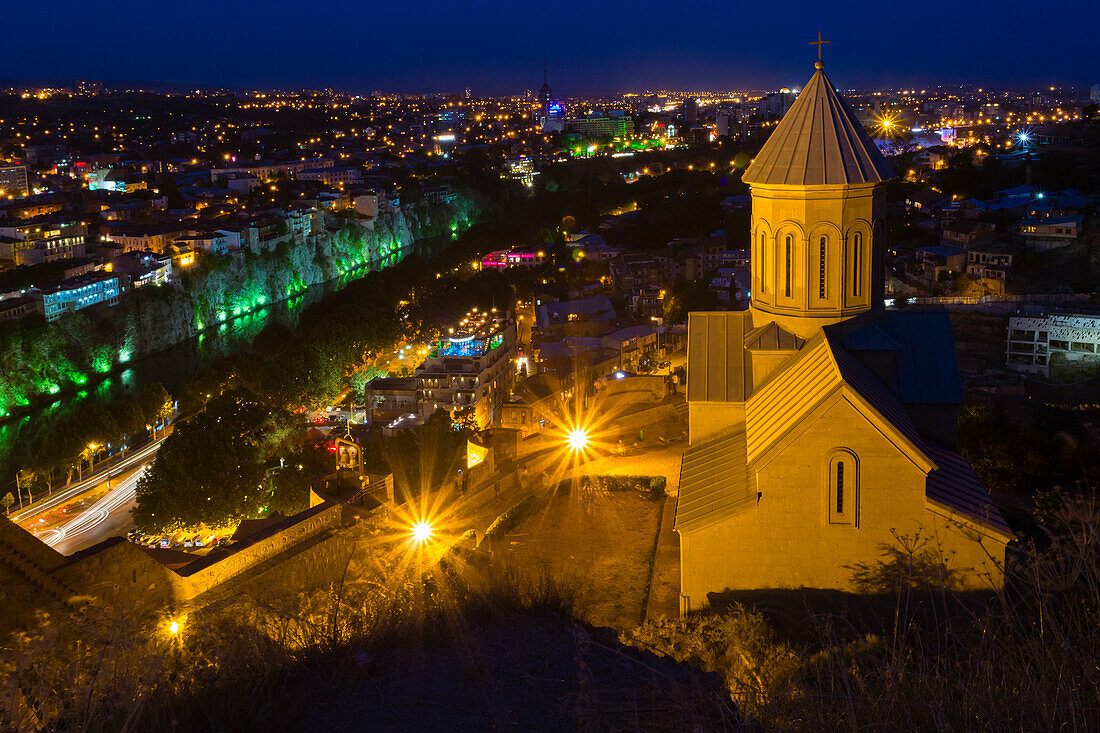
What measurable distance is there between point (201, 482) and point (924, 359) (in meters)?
6.54

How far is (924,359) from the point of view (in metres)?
5.09

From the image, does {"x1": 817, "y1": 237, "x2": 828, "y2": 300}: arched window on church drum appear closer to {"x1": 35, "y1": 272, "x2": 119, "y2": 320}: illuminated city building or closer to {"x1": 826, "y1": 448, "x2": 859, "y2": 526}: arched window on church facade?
{"x1": 826, "y1": 448, "x2": 859, "y2": 526}: arched window on church facade

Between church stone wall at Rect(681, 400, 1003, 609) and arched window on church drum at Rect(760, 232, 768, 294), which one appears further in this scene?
arched window on church drum at Rect(760, 232, 768, 294)

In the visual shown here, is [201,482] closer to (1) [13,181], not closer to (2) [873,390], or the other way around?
(2) [873,390]

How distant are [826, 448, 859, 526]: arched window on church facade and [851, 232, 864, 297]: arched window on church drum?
138 cm

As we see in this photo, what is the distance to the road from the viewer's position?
31.5ft

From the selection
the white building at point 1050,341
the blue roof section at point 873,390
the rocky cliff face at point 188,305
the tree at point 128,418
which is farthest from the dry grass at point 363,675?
the rocky cliff face at point 188,305

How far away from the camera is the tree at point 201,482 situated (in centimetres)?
859

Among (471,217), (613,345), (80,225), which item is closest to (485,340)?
(613,345)

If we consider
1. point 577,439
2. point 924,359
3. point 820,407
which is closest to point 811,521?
point 820,407

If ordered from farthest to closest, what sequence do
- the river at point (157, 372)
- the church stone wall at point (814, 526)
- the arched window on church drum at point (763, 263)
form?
the river at point (157, 372)
the arched window on church drum at point (763, 263)
the church stone wall at point (814, 526)

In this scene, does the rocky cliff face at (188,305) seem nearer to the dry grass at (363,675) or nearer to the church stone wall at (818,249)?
the dry grass at (363,675)

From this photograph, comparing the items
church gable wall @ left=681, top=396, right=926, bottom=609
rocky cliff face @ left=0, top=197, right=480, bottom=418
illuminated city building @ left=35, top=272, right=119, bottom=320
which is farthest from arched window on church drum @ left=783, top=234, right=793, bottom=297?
illuminated city building @ left=35, top=272, right=119, bottom=320

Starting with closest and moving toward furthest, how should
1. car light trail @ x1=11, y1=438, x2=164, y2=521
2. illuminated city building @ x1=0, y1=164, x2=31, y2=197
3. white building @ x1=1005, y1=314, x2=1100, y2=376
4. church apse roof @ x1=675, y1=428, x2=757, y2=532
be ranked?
church apse roof @ x1=675, y1=428, x2=757, y2=532 → car light trail @ x1=11, y1=438, x2=164, y2=521 → white building @ x1=1005, y1=314, x2=1100, y2=376 → illuminated city building @ x1=0, y1=164, x2=31, y2=197
